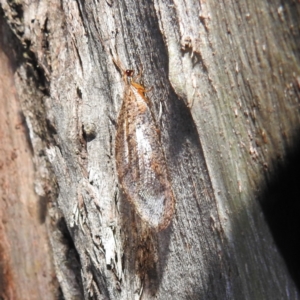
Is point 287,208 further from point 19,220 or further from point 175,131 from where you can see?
point 19,220

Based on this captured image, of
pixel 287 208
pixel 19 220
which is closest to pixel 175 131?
pixel 287 208

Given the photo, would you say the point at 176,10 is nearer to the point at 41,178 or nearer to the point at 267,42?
the point at 267,42

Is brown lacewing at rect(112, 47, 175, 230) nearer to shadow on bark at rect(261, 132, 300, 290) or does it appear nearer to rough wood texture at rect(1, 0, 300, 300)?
rough wood texture at rect(1, 0, 300, 300)

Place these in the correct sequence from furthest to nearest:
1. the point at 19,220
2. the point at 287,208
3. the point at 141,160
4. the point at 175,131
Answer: the point at 19,220, the point at 141,160, the point at 175,131, the point at 287,208

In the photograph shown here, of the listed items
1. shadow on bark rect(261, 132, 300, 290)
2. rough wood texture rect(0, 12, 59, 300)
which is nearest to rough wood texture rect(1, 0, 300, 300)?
shadow on bark rect(261, 132, 300, 290)

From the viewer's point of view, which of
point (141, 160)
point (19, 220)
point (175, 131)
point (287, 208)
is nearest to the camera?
point (287, 208)

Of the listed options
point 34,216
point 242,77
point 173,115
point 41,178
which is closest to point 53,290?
point 34,216

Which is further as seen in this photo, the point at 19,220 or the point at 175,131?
the point at 19,220
